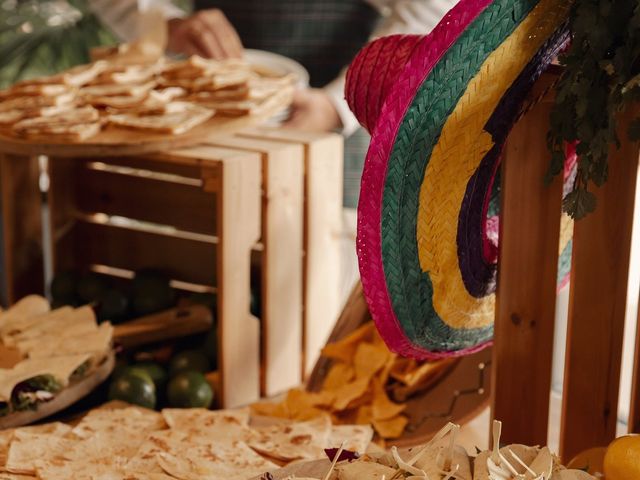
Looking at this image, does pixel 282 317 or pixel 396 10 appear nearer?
pixel 282 317

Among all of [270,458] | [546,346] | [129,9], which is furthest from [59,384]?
[129,9]

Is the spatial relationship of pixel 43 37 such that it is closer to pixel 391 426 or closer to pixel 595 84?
pixel 391 426

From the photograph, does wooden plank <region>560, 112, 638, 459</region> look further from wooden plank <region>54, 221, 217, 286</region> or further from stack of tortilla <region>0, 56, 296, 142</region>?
wooden plank <region>54, 221, 217, 286</region>

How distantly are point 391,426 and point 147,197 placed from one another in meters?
1.00

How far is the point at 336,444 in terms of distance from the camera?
1.74m

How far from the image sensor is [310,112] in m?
2.82

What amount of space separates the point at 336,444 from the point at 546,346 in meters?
0.45

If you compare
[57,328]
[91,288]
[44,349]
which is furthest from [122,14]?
[44,349]

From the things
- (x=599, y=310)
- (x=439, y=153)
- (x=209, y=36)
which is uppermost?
(x=439, y=153)

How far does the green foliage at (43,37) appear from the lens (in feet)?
13.8

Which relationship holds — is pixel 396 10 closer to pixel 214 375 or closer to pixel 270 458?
pixel 214 375

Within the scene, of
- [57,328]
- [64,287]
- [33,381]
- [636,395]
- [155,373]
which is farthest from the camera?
[64,287]

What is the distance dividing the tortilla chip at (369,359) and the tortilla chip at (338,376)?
0.06ft

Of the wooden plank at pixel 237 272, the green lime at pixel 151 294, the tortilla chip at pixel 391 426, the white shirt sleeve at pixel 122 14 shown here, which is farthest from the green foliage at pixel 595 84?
the white shirt sleeve at pixel 122 14
